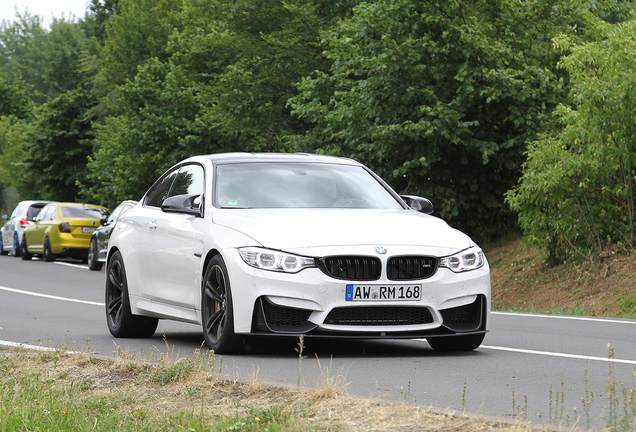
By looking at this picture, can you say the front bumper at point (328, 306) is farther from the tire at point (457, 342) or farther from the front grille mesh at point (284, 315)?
the tire at point (457, 342)

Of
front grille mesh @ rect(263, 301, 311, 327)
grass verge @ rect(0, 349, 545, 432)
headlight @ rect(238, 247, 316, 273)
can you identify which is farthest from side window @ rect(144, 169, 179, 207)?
grass verge @ rect(0, 349, 545, 432)

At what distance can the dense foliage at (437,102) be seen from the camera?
16.7 m

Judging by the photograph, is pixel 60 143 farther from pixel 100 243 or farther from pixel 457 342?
pixel 457 342

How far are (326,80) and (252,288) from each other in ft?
51.6

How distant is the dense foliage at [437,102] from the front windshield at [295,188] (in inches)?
287

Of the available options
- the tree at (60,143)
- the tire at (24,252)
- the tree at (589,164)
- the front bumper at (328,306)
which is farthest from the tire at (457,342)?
the tree at (60,143)

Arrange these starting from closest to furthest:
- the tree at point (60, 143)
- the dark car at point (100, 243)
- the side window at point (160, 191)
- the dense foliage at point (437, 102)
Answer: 1. the side window at point (160, 191)
2. the dense foliage at point (437, 102)
3. the dark car at point (100, 243)
4. the tree at point (60, 143)

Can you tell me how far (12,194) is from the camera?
67875 mm

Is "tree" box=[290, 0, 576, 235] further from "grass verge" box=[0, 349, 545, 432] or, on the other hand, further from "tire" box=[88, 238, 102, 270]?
"grass verge" box=[0, 349, 545, 432]

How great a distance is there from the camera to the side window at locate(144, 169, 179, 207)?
9.73 metres

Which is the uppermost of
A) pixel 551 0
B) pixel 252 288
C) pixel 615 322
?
pixel 551 0

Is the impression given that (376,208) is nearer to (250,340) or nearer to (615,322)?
(250,340)

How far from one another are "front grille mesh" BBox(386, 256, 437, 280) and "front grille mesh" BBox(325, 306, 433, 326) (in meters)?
0.24

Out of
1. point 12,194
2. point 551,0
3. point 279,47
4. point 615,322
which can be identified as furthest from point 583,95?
point 12,194
